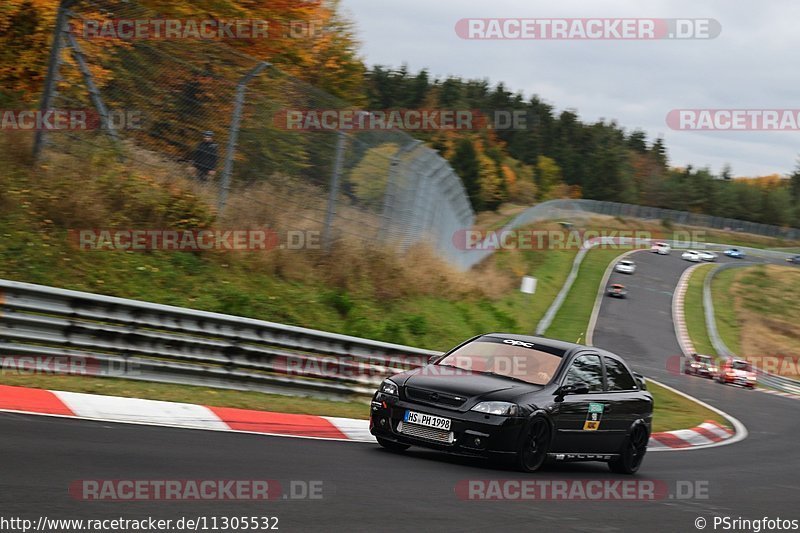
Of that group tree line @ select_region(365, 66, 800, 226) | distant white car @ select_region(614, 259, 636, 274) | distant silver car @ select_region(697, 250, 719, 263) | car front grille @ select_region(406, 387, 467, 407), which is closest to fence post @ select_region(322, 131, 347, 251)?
car front grille @ select_region(406, 387, 467, 407)

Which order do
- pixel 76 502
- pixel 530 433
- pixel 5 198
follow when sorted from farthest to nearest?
pixel 5 198 → pixel 530 433 → pixel 76 502

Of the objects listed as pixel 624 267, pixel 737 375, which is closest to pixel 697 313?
pixel 624 267

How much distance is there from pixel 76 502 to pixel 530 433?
5.03 meters

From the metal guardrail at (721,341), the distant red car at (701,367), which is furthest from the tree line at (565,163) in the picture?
the distant red car at (701,367)

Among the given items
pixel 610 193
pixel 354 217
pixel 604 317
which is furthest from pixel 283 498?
pixel 610 193

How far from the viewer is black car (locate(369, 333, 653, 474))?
31.6ft

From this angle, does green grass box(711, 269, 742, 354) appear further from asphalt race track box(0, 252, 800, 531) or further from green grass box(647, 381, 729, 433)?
asphalt race track box(0, 252, 800, 531)

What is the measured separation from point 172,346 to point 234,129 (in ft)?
15.0

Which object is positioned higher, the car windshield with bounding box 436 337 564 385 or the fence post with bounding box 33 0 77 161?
the fence post with bounding box 33 0 77 161

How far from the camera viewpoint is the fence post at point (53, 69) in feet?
45.6

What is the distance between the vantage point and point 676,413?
22.2 metres

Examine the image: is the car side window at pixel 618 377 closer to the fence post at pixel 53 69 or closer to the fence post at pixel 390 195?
the fence post at pixel 53 69

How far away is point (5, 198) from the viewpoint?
→ 13430 millimetres

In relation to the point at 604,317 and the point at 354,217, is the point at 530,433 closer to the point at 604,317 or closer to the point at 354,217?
the point at 354,217
